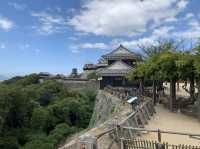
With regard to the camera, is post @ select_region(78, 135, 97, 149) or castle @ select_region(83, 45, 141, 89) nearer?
post @ select_region(78, 135, 97, 149)

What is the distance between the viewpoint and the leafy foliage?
30.0m

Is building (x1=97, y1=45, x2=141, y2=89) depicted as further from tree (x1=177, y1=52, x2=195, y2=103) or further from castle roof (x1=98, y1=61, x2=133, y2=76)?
tree (x1=177, y1=52, x2=195, y2=103)

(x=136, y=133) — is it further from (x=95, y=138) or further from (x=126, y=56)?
(x=126, y=56)

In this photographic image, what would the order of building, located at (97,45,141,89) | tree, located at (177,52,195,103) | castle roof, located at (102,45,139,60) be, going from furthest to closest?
castle roof, located at (102,45,139,60), building, located at (97,45,141,89), tree, located at (177,52,195,103)

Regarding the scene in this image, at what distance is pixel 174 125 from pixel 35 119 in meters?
22.2

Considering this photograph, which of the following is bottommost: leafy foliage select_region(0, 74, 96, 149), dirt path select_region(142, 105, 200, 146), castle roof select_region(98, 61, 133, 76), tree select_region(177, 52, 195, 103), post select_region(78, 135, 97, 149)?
leafy foliage select_region(0, 74, 96, 149)

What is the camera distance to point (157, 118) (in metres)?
18.0

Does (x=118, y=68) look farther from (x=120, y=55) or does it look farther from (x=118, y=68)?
(x=120, y=55)

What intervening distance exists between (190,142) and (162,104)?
13939 millimetres

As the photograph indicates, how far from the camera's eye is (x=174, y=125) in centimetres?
1611

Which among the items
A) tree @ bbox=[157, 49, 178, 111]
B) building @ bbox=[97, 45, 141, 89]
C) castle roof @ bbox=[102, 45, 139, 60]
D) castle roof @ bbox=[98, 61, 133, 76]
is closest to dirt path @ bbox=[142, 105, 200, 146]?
tree @ bbox=[157, 49, 178, 111]

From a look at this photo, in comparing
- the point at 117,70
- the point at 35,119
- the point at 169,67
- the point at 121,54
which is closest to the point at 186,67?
the point at 169,67

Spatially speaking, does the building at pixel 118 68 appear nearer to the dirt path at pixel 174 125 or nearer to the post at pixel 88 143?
the dirt path at pixel 174 125

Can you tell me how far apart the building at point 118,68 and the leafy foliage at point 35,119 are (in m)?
3.91
